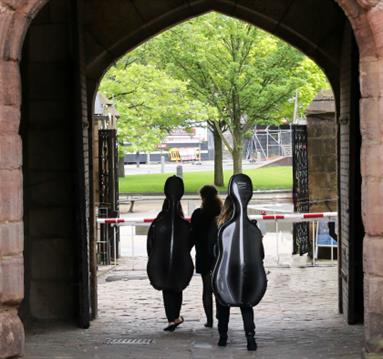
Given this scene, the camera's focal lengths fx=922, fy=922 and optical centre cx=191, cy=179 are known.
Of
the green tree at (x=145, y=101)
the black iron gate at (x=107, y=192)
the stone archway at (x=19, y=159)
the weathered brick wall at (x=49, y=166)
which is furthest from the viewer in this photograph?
the green tree at (x=145, y=101)

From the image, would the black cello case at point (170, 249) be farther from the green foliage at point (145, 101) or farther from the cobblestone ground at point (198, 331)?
the green foliage at point (145, 101)

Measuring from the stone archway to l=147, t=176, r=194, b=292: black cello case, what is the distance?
3093mm

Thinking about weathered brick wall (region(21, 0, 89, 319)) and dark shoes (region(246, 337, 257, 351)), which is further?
weathered brick wall (region(21, 0, 89, 319))

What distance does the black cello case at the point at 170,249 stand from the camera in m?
9.51

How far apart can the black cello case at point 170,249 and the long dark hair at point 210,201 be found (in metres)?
0.28

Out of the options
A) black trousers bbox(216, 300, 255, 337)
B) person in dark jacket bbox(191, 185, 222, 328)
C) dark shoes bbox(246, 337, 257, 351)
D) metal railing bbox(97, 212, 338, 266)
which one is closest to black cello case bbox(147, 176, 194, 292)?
person in dark jacket bbox(191, 185, 222, 328)

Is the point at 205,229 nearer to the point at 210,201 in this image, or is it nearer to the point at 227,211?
the point at 210,201

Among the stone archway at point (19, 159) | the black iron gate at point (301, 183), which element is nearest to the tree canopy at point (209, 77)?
the black iron gate at point (301, 183)

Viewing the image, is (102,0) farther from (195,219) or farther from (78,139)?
(195,219)

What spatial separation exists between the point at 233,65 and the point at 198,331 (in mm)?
21423

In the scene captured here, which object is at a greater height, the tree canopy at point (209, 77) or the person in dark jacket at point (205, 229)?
the tree canopy at point (209, 77)

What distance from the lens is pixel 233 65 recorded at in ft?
99.6

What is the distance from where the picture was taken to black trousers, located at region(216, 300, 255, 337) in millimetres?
8336

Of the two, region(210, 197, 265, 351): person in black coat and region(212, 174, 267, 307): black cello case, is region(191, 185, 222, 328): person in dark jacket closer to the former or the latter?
region(210, 197, 265, 351): person in black coat
